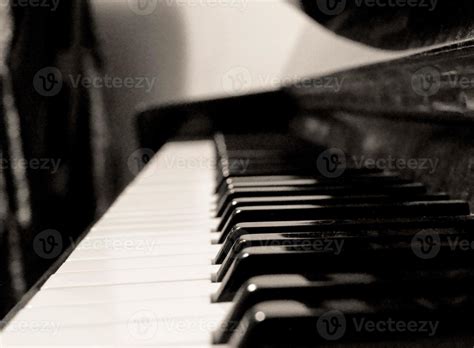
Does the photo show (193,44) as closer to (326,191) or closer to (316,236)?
(326,191)

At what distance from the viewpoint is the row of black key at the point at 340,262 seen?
17.3 inches

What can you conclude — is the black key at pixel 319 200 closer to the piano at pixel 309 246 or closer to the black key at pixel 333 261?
the piano at pixel 309 246

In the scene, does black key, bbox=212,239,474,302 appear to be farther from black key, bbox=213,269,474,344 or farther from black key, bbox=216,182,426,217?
black key, bbox=216,182,426,217

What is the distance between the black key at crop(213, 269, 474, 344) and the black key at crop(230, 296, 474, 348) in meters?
0.02

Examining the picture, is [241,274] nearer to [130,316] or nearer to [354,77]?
[130,316]

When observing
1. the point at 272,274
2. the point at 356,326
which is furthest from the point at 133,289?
the point at 356,326

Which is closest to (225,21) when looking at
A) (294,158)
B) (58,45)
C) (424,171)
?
(58,45)

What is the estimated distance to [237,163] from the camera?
4.03 feet

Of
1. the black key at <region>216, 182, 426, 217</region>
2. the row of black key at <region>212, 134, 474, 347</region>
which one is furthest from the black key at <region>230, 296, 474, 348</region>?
the black key at <region>216, 182, 426, 217</region>

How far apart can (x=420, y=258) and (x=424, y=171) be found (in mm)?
375

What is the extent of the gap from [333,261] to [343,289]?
69mm

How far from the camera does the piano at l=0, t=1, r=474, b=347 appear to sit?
1.48 ft

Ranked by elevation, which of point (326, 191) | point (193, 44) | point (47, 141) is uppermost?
point (326, 191)

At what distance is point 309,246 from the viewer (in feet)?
1.96
